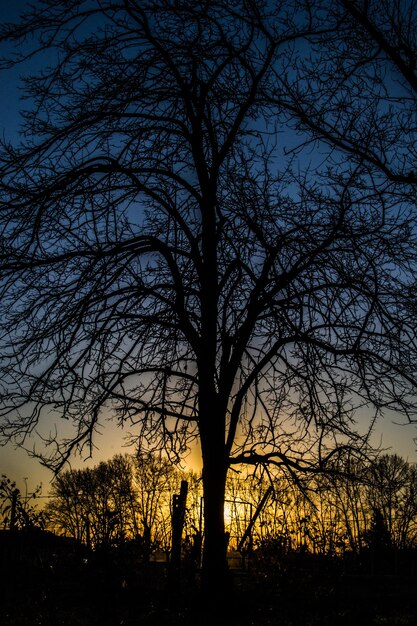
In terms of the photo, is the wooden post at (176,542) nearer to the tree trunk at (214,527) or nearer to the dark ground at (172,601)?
the dark ground at (172,601)

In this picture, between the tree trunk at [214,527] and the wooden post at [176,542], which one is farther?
the wooden post at [176,542]

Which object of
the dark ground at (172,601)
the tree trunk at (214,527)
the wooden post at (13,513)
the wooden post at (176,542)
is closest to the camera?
the dark ground at (172,601)

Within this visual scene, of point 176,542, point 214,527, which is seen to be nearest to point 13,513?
point 176,542

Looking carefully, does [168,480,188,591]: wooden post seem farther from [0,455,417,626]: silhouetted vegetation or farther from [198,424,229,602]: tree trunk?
[198,424,229,602]: tree trunk

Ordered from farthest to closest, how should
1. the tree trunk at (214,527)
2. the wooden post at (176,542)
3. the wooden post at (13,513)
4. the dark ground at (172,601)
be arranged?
the wooden post at (176,542) < the tree trunk at (214,527) < the wooden post at (13,513) < the dark ground at (172,601)

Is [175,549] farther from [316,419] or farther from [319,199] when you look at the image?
[319,199]

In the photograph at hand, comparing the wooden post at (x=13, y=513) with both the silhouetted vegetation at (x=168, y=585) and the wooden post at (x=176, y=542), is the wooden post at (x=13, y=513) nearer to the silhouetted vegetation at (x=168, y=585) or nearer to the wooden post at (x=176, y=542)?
the silhouetted vegetation at (x=168, y=585)

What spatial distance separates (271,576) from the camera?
8.23m

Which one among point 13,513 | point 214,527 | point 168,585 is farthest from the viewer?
point 168,585

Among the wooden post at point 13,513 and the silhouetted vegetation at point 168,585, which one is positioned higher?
the wooden post at point 13,513

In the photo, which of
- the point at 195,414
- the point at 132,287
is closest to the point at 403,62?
the point at 132,287

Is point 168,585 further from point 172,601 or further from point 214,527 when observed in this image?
point 214,527

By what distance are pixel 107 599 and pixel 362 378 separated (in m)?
4.27

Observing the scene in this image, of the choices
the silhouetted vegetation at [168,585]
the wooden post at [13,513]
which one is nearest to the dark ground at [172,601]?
the silhouetted vegetation at [168,585]
